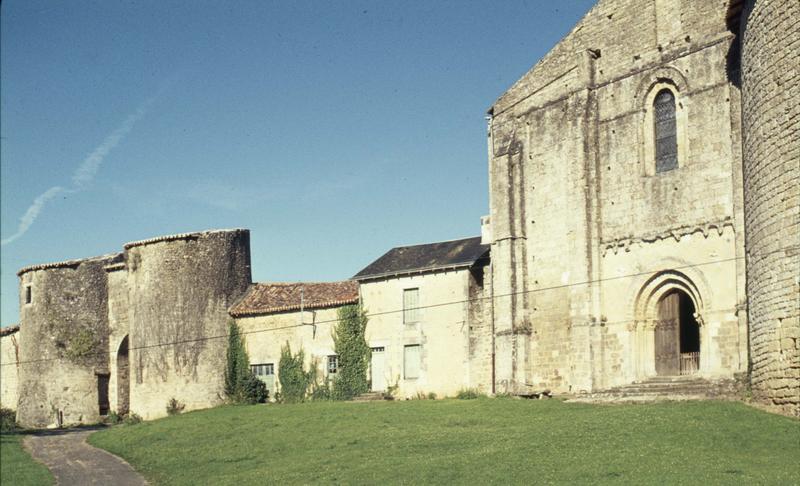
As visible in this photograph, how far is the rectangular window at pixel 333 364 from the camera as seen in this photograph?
38344 millimetres

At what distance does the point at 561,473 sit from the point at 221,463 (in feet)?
31.6

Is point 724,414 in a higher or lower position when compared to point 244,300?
lower

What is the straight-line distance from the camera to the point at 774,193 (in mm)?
23312

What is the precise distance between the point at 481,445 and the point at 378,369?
555 inches

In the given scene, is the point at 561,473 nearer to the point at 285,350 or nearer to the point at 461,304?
the point at 461,304

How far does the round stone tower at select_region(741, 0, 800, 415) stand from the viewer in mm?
22375

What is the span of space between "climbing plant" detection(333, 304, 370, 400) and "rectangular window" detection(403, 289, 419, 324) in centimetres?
176

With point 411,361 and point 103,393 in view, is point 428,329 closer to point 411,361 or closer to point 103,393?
point 411,361

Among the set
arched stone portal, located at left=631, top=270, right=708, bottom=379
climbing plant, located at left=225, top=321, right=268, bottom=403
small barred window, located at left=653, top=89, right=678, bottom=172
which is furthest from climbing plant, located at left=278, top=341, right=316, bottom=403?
small barred window, located at left=653, top=89, right=678, bottom=172

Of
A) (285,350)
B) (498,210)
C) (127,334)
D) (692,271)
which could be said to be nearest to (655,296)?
(692,271)

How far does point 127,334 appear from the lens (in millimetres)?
43938

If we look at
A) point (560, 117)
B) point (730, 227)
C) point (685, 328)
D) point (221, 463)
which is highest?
point (560, 117)

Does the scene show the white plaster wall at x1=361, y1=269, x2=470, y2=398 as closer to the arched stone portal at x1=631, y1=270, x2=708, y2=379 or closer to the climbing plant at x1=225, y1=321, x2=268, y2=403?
the climbing plant at x1=225, y1=321, x2=268, y2=403

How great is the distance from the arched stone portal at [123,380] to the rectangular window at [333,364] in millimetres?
10144
